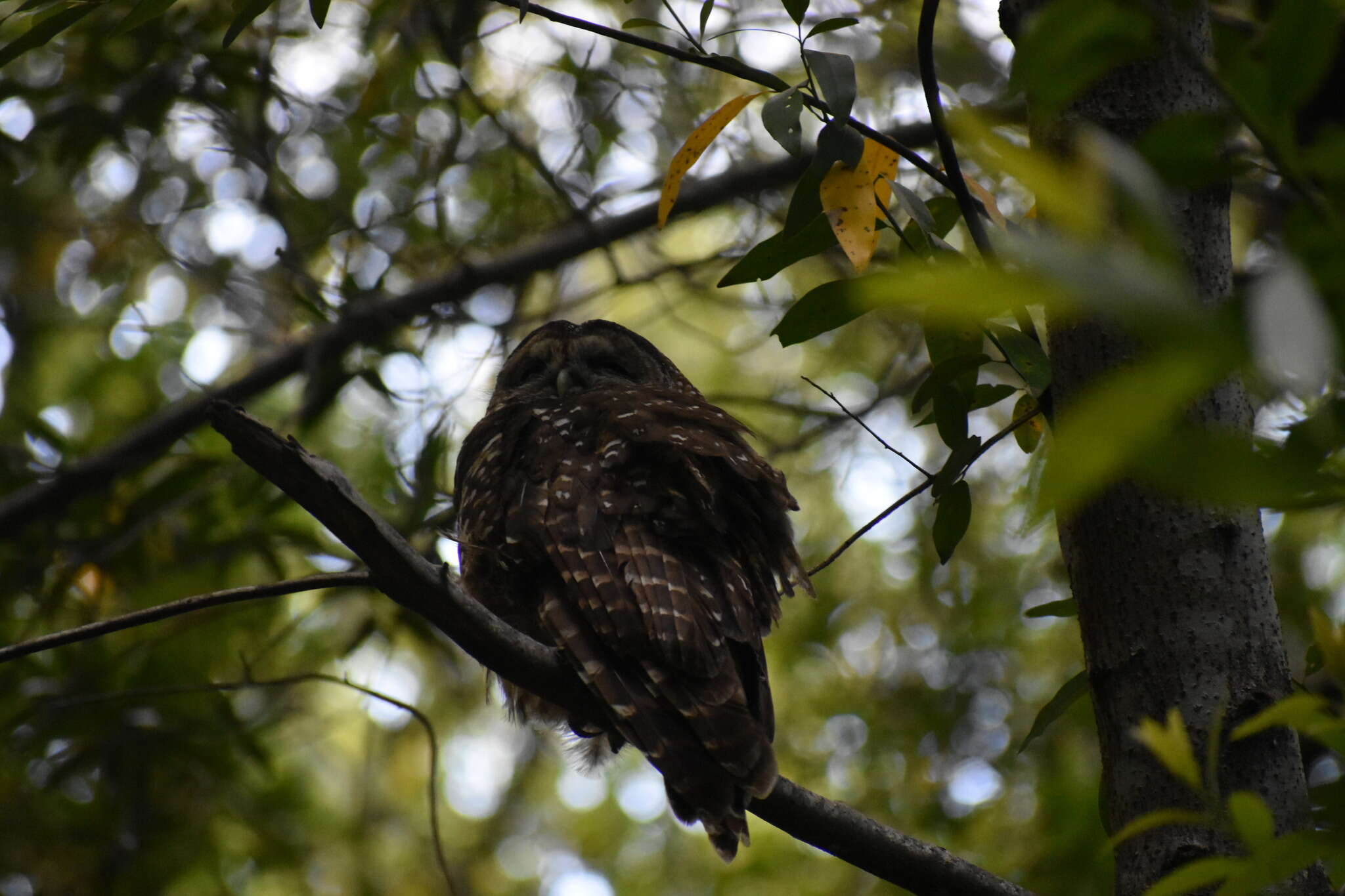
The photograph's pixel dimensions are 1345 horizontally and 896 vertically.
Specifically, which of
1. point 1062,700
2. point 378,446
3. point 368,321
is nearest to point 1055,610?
point 1062,700

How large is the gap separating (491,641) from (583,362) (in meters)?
2.01

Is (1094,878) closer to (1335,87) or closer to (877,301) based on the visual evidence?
(1335,87)

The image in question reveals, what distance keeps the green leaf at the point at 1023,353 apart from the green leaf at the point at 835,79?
1.25ft

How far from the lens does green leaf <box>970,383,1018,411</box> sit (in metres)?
1.85

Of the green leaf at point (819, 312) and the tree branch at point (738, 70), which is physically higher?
the tree branch at point (738, 70)

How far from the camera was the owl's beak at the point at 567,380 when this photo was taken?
3307 millimetres

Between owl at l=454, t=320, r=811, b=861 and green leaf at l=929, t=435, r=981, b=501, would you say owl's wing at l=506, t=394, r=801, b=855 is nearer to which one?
owl at l=454, t=320, r=811, b=861

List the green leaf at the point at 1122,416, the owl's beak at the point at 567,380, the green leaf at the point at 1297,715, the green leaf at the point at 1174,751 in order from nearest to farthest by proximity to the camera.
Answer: the green leaf at the point at 1122,416, the green leaf at the point at 1297,715, the green leaf at the point at 1174,751, the owl's beak at the point at 567,380

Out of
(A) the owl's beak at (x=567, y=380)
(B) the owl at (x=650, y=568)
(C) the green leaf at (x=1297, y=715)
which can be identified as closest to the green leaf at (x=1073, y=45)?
(C) the green leaf at (x=1297, y=715)

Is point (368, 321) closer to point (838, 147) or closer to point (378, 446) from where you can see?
point (378, 446)

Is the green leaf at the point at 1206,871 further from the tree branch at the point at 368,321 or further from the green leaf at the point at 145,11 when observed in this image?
the tree branch at the point at 368,321

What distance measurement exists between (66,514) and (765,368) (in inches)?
140

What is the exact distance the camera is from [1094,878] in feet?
8.92

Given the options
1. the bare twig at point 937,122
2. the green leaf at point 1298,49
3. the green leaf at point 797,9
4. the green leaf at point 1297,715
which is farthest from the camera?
the green leaf at point 797,9
